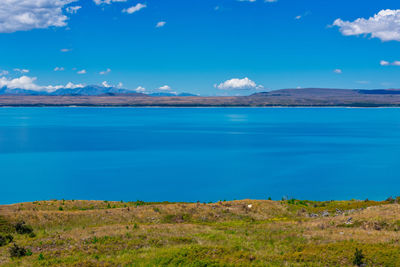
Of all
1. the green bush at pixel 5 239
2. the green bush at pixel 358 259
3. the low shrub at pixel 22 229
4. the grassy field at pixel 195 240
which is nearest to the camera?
the green bush at pixel 358 259

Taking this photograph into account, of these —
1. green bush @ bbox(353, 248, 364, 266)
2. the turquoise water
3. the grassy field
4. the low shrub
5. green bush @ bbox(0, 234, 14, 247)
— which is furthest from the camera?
the turquoise water

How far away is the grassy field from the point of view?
70.9ft

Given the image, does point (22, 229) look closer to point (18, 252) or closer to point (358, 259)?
point (18, 252)

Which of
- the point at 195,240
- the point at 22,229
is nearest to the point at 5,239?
the point at 22,229

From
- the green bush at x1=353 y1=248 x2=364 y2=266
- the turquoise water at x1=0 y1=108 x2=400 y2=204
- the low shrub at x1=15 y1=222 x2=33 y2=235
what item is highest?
the green bush at x1=353 y1=248 x2=364 y2=266

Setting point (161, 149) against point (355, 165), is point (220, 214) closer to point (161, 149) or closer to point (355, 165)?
point (355, 165)

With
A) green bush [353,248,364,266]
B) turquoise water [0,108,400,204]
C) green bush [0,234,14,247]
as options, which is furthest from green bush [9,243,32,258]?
turquoise water [0,108,400,204]

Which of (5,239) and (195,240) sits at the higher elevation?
(195,240)

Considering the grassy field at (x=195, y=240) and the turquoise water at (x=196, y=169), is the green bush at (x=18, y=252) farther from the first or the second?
the turquoise water at (x=196, y=169)

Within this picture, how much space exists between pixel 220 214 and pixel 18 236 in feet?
64.7

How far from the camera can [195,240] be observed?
26.7 metres

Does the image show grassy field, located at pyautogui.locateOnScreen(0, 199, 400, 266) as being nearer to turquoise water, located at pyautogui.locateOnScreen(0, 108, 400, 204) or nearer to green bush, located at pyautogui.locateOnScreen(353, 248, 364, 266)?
green bush, located at pyautogui.locateOnScreen(353, 248, 364, 266)

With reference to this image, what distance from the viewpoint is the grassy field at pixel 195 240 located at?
2161cm

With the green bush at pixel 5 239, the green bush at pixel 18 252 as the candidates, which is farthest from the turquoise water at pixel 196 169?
the green bush at pixel 18 252
